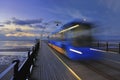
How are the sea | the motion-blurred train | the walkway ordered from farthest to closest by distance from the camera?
the sea < the motion-blurred train < the walkway

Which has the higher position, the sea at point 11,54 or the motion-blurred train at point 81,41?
the motion-blurred train at point 81,41

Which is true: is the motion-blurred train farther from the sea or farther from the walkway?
the sea

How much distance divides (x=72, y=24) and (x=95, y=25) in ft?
6.85

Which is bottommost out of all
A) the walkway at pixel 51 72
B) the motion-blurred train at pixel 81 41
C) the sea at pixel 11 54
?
the sea at pixel 11 54

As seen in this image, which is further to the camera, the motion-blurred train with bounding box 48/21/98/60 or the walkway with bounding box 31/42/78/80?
the motion-blurred train with bounding box 48/21/98/60

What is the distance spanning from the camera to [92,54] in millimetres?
21672

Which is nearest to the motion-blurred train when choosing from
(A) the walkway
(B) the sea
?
(A) the walkway

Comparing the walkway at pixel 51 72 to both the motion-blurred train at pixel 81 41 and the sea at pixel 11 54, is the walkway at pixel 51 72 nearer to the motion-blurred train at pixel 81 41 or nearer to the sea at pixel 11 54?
the motion-blurred train at pixel 81 41

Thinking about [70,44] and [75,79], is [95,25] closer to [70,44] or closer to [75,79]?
[70,44]

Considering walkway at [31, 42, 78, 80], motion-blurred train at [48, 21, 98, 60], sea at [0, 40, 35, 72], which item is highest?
motion-blurred train at [48, 21, 98, 60]

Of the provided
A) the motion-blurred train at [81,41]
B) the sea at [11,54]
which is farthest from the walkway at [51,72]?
the sea at [11,54]

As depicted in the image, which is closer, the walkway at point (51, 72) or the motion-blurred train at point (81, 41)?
the walkway at point (51, 72)

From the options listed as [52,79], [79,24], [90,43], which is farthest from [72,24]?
[52,79]

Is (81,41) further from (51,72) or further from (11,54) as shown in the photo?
(11,54)
